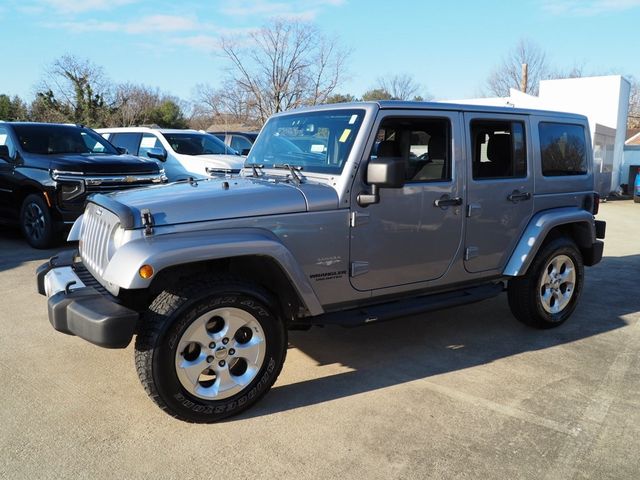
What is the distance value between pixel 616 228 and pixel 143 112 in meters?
34.2

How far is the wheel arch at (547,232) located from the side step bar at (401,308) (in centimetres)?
26

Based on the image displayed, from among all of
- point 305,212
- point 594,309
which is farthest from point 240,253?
point 594,309

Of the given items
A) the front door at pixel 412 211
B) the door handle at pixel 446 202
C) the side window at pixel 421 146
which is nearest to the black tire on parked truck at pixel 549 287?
the front door at pixel 412 211

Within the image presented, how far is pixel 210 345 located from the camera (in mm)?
3207

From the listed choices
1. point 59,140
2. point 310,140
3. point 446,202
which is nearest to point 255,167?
point 310,140

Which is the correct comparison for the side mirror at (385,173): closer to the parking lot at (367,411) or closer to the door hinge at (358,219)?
the door hinge at (358,219)

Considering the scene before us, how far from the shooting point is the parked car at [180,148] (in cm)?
1055

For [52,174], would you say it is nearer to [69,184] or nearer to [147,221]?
[69,184]

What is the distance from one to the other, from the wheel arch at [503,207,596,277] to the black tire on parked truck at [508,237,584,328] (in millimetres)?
130

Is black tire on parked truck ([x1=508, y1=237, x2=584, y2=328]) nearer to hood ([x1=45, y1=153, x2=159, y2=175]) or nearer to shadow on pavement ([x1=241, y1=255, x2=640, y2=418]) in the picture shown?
shadow on pavement ([x1=241, y1=255, x2=640, y2=418])

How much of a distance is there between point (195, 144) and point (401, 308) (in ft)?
27.9

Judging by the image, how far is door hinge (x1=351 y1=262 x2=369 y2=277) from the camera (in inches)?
146

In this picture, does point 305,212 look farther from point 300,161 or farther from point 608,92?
point 608,92

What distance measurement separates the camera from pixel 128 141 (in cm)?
1159
